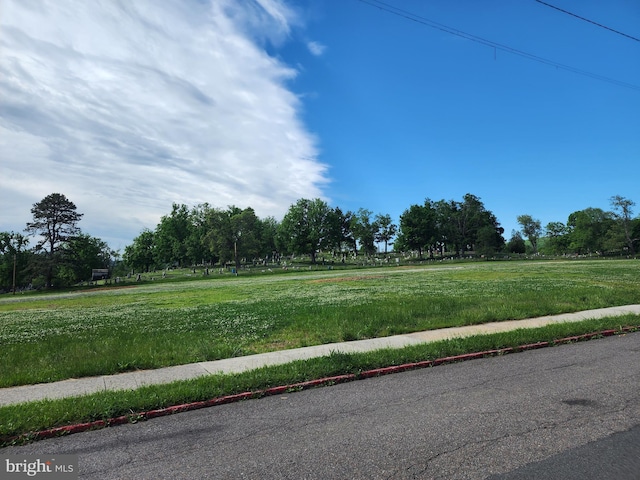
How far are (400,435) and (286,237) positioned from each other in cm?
11500

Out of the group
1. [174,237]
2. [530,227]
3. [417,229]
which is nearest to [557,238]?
[530,227]

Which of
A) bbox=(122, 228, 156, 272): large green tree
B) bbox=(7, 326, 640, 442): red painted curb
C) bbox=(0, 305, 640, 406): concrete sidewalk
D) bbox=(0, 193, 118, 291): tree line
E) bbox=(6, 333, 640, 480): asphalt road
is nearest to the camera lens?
bbox=(6, 333, 640, 480): asphalt road

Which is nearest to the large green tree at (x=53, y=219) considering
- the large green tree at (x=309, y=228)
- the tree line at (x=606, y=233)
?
the large green tree at (x=309, y=228)

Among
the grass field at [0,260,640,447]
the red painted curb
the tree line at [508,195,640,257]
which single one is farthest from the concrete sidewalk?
the tree line at [508,195,640,257]

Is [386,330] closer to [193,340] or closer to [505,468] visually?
[193,340]

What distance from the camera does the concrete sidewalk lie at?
22.5 ft

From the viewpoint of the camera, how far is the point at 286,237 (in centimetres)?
11900

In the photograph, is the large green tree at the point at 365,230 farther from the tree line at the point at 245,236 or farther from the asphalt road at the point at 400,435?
the asphalt road at the point at 400,435

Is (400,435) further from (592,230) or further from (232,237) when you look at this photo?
(592,230)

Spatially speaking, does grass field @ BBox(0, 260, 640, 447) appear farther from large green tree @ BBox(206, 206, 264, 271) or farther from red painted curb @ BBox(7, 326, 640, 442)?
large green tree @ BBox(206, 206, 264, 271)

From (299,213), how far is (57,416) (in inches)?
4613

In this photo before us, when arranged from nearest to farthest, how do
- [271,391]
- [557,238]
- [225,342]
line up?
[271,391] < [225,342] < [557,238]

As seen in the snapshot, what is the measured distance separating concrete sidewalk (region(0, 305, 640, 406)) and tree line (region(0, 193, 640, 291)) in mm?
82499

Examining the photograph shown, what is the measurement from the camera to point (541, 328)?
1052cm
